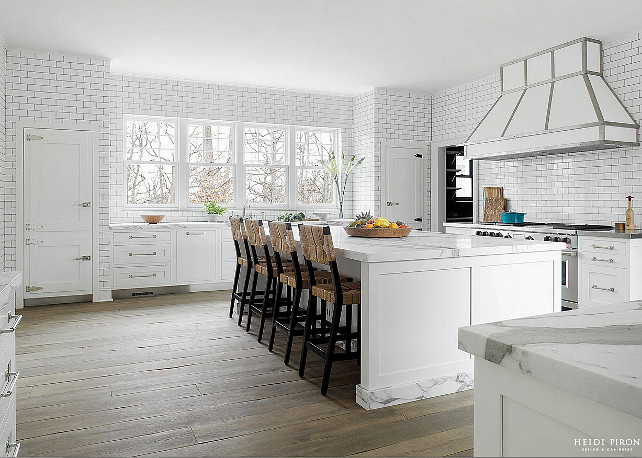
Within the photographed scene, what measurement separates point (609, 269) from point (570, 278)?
452 millimetres

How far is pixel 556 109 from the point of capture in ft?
18.3

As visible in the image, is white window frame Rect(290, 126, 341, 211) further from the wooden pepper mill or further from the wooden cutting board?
the wooden pepper mill

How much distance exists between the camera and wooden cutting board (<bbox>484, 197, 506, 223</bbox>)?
707 centimetres

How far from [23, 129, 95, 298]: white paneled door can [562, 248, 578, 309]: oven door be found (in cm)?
547

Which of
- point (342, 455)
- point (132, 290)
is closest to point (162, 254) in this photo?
point (132, 290)

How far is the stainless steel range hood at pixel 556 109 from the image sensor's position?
5188 mm

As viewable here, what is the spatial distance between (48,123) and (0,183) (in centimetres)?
89

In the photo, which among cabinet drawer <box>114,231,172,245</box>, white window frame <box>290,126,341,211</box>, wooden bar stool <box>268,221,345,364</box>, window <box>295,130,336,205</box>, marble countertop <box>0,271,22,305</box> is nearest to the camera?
marble countertop <box>0,271,22,305</box>

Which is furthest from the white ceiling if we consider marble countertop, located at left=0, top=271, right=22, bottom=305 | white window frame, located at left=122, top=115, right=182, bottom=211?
marble countertop, located at left=0, top=271, right=22, bottom=305

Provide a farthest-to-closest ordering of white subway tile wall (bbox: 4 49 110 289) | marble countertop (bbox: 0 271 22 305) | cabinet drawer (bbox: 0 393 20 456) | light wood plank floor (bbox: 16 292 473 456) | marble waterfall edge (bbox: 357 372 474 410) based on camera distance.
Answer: white subway tile wall (bbox: 4 49 110 289)
marble waterfall edge (bbox: 357 372 474 410)
light wood plank floor (bbox: 16 292 473 456)
cabinet drawer (bbox: 0 393 20 456)
marble countertop (bbox: 0 271 22 305)

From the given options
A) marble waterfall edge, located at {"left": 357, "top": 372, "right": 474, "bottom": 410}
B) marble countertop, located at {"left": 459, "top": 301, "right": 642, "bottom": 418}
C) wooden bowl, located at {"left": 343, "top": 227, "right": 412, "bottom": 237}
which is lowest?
marble waterfall edge, located at {"left": 357, "top": 372, "right": 474, "bottom": 410}

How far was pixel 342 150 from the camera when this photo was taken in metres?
8.45

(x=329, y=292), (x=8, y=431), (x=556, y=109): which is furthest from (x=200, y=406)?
(x=556, y=109)

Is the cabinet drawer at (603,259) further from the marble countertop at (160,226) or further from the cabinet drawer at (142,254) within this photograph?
the cabinet drawer at (142,254)
